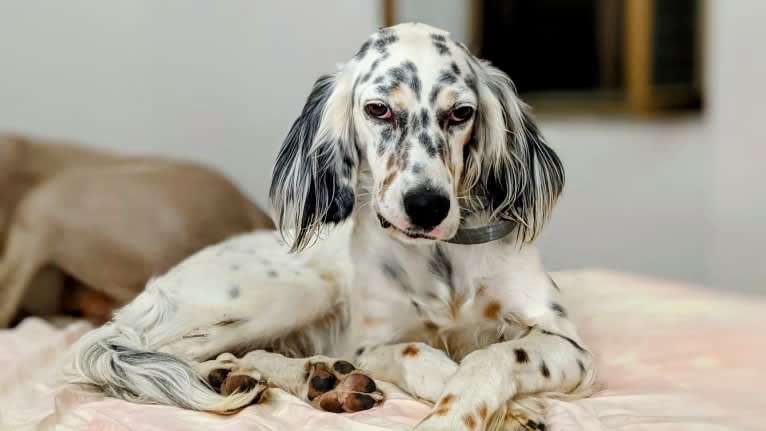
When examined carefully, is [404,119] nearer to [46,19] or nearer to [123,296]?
[123,296]

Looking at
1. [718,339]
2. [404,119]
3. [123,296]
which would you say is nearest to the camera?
[404,119]

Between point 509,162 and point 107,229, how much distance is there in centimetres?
158

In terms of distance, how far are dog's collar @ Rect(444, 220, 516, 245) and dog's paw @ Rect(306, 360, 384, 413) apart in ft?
0.91

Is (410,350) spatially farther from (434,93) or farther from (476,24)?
(476,24)

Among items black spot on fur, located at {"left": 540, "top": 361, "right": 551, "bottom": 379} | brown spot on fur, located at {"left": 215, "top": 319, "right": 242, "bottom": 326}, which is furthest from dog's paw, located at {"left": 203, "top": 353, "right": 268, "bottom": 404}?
black spot on fur, located at {"left": 540, "top": 361, "right": 551, "bottom": 379}

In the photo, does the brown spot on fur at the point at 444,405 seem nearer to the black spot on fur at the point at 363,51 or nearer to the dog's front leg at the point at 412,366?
the dog's front leg at the point at 412,366

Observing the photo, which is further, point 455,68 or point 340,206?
point 340,206

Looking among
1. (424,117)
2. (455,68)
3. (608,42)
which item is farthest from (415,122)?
(608,42)

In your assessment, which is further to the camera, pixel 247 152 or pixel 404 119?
pixel 247 152

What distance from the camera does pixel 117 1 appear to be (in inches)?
129

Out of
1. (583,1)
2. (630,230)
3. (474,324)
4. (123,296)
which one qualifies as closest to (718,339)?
(474,324)

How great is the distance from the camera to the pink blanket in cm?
125

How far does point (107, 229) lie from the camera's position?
253cm

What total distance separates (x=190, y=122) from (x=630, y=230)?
1798 mm
